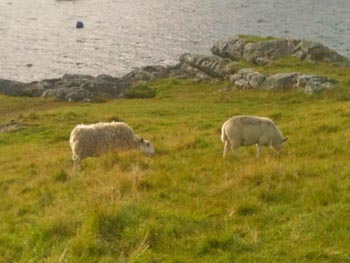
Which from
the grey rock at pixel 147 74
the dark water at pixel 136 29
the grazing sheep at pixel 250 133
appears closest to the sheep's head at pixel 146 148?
the grazing sheep at pixel 250 133

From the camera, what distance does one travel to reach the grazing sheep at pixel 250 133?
45.2ft

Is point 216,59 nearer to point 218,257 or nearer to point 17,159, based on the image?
point 17,159

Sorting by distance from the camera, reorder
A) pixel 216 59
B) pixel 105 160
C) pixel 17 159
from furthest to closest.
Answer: pixel 216 59
pixel 17 159
pixel 105 160

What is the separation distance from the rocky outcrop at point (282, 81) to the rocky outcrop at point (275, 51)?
5.89 meters

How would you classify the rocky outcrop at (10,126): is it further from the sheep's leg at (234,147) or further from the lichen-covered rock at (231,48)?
the lichen-covered rock at (231,48)

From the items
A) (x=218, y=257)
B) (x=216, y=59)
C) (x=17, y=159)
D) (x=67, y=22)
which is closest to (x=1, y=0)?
(x=67, y=22)

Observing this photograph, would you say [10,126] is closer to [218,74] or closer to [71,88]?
[71,88]

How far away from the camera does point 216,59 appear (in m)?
50.9

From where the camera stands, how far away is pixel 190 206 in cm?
876

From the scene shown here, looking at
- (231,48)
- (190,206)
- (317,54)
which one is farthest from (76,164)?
(231,48)

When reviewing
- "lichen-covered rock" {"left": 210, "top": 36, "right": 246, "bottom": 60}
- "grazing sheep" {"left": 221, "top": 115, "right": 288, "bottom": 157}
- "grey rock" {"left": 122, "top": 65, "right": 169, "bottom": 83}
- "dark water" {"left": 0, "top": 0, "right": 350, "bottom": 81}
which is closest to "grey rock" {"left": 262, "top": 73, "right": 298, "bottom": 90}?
"lichen-covered rock" {"left": 210, "top": 36, "right": 246, "bottom": 60}

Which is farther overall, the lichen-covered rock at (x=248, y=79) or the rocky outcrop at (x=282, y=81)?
the lichen-covered rock at (x=248, y=79)

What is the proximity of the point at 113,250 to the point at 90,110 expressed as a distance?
28388 mm

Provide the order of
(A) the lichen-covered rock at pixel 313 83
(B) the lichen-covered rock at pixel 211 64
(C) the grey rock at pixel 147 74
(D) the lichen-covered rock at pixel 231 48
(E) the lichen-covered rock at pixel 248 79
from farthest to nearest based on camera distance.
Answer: (D) the lichen-covered rock at pixel 231 48
(C) the grey rock at pixel 147 74
(B) the lichen-covered rock at pixel 211 64
(E) the lichen-covered rock at pixel 248 79
(A) the lichen-covered rock at pixel 313 83
